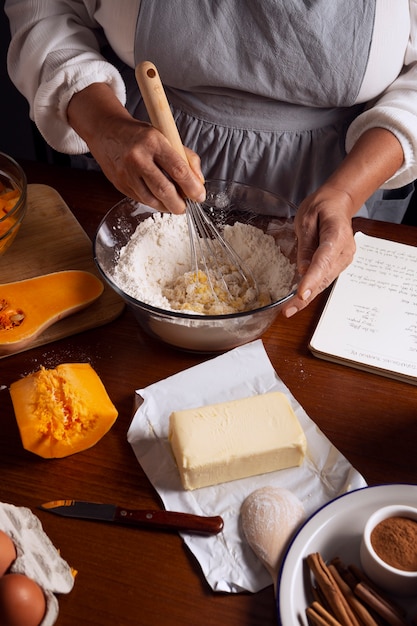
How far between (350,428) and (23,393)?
42cm

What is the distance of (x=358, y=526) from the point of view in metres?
0.73

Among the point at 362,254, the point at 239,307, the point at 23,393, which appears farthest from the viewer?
the point at 362,254

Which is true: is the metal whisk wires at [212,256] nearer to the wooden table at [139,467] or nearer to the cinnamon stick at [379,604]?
the wooden table at [139,467]

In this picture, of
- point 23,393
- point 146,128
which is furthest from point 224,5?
point 23,393

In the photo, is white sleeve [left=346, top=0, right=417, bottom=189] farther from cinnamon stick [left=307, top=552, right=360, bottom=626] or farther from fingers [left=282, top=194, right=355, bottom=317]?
cinnamon stick [left=307, top=552, right=360, bottom=626]

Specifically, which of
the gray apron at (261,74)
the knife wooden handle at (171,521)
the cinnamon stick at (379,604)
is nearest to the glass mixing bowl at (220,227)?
the gray apron at (261,74)

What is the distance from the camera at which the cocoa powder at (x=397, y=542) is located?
66 cm

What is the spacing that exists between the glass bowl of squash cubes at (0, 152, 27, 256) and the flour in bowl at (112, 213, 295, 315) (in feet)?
0.57

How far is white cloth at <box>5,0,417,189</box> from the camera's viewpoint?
1019 millimetres

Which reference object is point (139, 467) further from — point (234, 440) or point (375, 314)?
point (375, 314)

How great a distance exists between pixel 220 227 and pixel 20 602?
0.63 m

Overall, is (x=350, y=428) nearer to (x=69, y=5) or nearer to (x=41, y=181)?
(x=41, y=181)

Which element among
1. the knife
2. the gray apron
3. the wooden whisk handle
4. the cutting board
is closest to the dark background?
the cutting board

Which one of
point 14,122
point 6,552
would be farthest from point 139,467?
point 14,122
